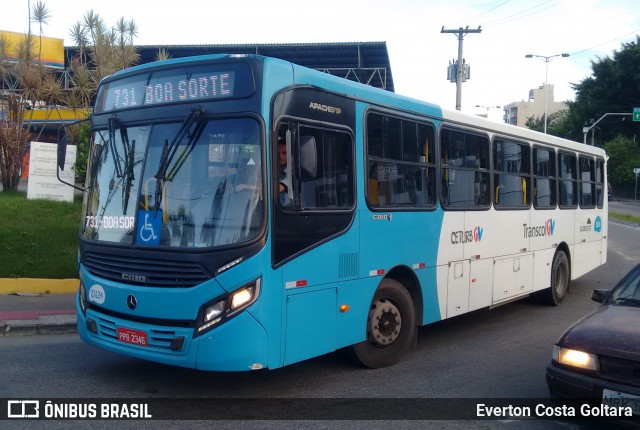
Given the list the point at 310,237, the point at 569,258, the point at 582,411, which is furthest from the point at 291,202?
the point at 569,258

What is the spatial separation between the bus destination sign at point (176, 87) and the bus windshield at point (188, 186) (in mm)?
267

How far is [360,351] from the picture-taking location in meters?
6.91

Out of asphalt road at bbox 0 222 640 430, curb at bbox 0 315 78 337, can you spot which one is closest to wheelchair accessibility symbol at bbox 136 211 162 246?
asphalt road at bbox 0 222 640 430

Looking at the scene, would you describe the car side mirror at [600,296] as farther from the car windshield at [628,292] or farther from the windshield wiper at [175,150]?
the windshield wiper at [175,150]

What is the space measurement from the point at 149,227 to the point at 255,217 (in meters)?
1.02

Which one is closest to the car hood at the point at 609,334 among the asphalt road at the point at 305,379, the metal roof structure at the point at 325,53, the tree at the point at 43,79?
the asphalt road at the point at 305,379

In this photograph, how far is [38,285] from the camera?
447 inches

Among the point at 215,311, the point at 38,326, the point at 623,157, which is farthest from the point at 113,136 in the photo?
the point at 623,157

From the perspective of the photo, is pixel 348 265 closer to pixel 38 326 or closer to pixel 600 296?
pixel 600 296

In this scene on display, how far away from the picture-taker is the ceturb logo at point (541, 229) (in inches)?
412

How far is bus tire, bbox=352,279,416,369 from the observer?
6.99 metres

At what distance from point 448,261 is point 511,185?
98.0 inches

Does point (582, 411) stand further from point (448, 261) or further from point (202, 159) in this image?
point (202, 159)

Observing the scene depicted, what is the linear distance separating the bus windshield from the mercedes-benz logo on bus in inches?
19.5
